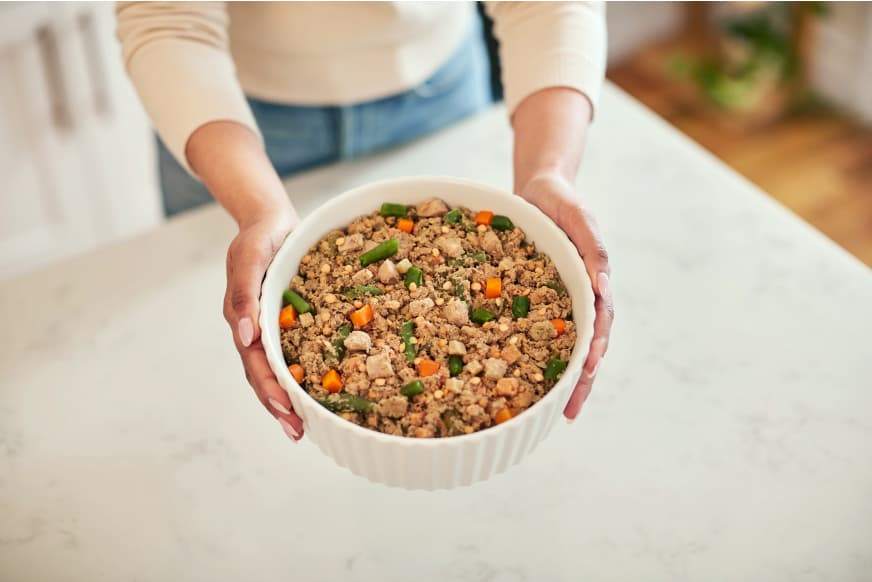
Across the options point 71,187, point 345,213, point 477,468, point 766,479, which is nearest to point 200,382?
point 345,213

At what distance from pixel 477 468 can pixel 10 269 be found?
148cm

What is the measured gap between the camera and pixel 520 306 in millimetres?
786

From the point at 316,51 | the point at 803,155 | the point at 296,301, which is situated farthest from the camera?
the point at 803,155

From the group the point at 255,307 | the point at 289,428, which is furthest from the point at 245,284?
the point at 289,428

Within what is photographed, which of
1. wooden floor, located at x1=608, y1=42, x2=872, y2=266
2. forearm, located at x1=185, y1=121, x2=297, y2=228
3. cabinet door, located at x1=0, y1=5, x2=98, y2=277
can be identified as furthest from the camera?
wooden floor, located at x1=608, y1=42, x2=872, y2=266

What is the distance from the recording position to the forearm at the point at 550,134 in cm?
95

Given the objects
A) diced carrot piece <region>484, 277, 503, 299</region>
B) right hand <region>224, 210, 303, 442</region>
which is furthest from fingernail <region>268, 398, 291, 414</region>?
diced carrot piece <region>484, 277, 503, 299</region>

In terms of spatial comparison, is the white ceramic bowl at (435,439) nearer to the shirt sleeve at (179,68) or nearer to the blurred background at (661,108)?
the shirt sleeve at (179,68)

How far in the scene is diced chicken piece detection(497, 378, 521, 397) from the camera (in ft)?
2.40

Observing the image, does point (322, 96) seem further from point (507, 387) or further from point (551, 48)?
point (507, 387)

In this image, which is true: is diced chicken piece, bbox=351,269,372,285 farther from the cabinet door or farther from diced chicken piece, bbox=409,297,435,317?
the cabinet door

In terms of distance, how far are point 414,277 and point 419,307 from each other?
0.11ft

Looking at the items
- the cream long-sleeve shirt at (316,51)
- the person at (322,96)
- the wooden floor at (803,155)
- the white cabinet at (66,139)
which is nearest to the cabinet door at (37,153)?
the white cabinet at (66,139)

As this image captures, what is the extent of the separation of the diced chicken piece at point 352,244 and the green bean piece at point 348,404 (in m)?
0.17
